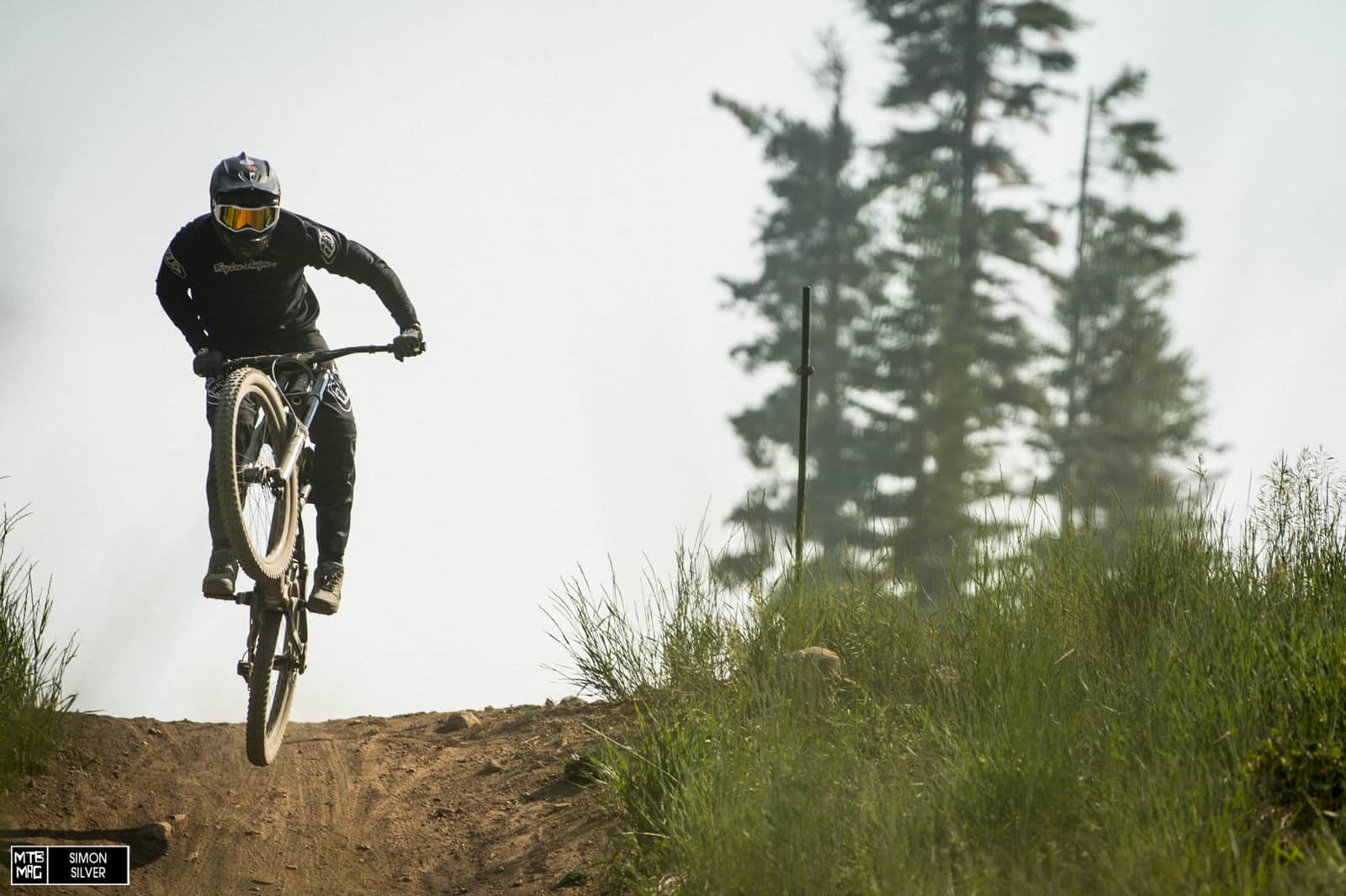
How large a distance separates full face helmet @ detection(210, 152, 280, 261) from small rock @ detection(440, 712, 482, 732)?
336 cm

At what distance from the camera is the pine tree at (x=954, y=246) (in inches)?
700

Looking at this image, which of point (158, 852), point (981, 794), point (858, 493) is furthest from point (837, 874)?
point (858, 493)

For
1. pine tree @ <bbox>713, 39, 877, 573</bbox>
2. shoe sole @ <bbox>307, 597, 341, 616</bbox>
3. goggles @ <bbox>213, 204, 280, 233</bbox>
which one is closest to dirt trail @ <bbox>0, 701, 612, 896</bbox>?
shoe sole @ <bbox>307, 597, 341, 616</bbox>

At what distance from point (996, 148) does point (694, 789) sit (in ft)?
54.5

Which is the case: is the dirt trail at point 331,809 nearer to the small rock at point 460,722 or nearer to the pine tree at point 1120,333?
the small rock at point 460,722

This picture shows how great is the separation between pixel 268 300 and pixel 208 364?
0.71 m

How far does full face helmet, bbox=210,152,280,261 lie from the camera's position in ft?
18.0

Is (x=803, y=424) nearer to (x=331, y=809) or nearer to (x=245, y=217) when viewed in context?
(x=245, y=217)

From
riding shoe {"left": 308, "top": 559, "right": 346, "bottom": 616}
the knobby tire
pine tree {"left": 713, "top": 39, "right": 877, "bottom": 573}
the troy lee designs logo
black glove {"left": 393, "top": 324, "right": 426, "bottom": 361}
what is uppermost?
pine tree {"left": 713, "top": 39, "right": 877, "bottom": 573}

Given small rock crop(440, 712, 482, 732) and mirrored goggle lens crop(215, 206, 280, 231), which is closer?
mirrored goggle lens crop(215, 206, 280, 231)

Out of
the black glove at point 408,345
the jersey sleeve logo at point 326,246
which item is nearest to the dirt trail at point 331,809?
the black glove at point 408,345

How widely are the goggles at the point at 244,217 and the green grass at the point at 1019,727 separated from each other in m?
2.69

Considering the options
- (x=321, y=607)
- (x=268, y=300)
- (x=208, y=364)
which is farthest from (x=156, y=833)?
(x=268, y=300)

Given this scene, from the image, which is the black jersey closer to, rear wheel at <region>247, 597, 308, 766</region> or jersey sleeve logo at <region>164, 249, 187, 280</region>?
jersey sleeve logo at <region>164, 249, 187, 280</region>
